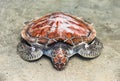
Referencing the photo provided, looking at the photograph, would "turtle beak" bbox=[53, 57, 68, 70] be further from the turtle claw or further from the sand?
the turtle claw

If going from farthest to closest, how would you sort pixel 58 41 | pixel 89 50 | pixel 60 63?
1. pixel 89 50
2. pixel 58 41
3. pixel 60 63

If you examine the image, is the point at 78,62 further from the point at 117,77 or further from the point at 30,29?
the point at 30,29

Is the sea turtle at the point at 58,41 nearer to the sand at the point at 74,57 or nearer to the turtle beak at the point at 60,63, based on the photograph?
the turtle beak at the point at 60,63

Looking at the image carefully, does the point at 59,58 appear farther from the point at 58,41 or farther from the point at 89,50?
the point at 89,50

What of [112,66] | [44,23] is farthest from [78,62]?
[44,23]

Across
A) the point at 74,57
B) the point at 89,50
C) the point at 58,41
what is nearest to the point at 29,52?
the point at 58,41

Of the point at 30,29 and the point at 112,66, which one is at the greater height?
the point at 30,29
